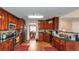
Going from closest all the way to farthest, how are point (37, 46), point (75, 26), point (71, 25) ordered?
point (37, 46) → point (75, 26) → point (71, 25)

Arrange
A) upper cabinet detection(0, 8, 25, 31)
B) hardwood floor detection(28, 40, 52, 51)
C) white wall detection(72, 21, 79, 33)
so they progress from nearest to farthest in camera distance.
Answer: upper cabinet detection(0, 8, 25, 31) → hardwood floor detection(28, 40, 52, 51) → white wall detection(72, 21, 79, 33)

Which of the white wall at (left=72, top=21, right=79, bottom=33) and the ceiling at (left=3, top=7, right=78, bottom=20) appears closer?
the ceiling at (left=3, top=7, right=78, bottom=20)

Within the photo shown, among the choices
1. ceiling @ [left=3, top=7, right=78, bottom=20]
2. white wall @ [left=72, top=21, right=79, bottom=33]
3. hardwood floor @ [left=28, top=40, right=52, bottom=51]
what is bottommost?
hardwood floor @ [left=28, top=40, right=52, bottom=51]

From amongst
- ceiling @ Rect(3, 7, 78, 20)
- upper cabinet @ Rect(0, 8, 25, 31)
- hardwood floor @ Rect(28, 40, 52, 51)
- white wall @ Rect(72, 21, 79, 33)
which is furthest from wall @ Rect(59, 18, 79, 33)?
upper cabinet @ Rect(0, 8, 25, 31)

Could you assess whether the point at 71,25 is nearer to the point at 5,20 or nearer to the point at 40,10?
the point at 40,10

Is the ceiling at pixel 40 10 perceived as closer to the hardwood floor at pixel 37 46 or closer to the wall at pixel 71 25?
the hardwood floor at pixel 37 46

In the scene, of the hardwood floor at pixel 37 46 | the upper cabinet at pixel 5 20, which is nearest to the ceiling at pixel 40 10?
the upper cabinet at pixel 5 20

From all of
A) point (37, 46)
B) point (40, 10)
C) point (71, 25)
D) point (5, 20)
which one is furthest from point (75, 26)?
point (5, 20)

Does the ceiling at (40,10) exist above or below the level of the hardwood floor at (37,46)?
above

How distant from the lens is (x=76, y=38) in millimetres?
5332

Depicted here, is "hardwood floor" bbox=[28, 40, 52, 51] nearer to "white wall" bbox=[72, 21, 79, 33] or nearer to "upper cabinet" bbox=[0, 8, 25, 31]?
"upper cabinet" bbox=[0, 8, 25, 31]
